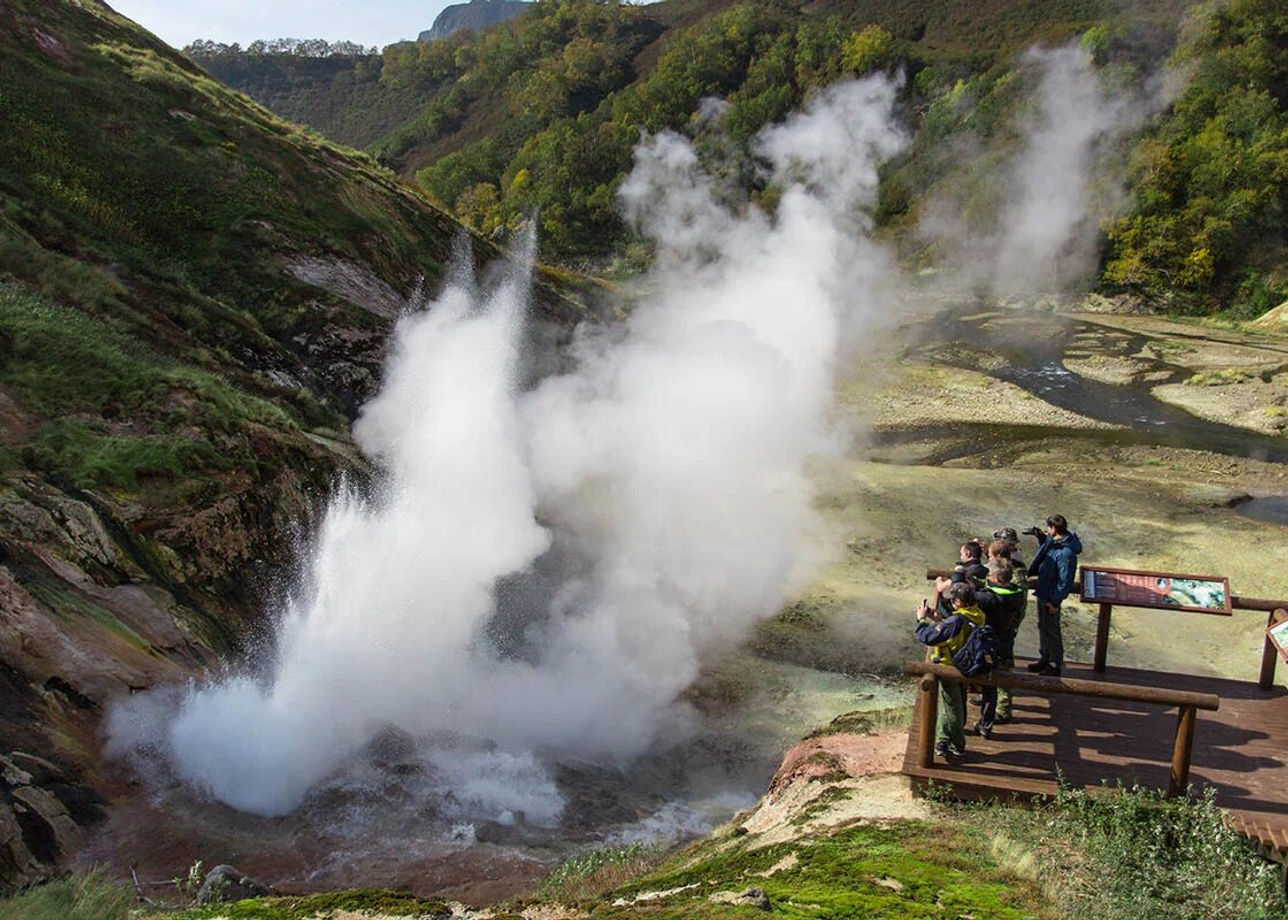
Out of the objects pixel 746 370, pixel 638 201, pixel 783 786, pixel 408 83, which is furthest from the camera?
pixel 408 83

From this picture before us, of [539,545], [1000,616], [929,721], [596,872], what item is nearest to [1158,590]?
[1000,616]

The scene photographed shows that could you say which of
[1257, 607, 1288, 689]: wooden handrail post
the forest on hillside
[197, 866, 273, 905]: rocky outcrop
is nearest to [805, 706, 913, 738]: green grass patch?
[1257, 607, 1288, 689]: wooden handrail post

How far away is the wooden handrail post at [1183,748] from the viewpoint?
552cm

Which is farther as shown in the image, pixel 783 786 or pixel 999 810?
pixel 783 786

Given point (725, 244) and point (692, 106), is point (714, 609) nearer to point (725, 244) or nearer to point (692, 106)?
point (725, 244)

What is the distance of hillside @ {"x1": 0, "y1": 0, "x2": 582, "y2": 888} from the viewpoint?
24.4 feet

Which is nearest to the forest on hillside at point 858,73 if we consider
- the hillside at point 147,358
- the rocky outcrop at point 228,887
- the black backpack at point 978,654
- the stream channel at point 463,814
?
the hillside at point 147,358

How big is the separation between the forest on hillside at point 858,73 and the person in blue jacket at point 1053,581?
26297 mm

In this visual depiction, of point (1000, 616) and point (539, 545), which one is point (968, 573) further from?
point (539, 545)

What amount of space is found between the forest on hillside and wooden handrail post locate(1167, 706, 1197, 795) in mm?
28381

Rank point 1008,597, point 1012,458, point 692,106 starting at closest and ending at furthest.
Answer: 1. point 1008,597
2. point 1012,458
3. point 692,106

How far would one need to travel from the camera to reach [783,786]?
7.45 meters

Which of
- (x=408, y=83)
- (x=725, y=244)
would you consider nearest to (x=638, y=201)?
(x=725, y=244)

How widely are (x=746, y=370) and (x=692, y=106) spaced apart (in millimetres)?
55343
